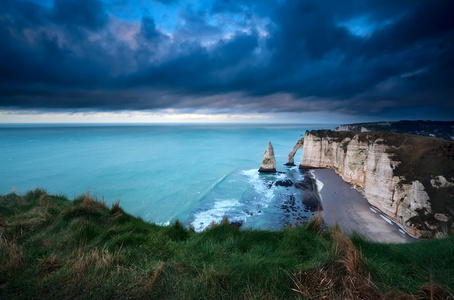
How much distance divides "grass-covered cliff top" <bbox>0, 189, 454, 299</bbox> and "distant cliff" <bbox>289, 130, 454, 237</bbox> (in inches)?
503

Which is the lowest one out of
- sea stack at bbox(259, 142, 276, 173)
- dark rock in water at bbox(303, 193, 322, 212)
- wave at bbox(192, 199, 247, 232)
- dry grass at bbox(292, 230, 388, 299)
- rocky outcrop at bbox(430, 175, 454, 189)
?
wave at bbox(192, 199, 247, 232)

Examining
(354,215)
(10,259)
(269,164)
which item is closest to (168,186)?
(269,164)

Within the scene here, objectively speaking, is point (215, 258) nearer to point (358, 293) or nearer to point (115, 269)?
point (115, 269)

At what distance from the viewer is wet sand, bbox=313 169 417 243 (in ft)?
54.5

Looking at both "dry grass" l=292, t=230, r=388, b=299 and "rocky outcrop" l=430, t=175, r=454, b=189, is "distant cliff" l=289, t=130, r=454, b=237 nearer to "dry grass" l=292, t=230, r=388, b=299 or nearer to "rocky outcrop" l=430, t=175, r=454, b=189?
"rocky outcrop" l=430, t=175, r=454, b=189

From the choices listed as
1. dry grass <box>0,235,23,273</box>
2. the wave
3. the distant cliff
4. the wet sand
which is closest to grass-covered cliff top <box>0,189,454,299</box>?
dry grass <box>0,235,23,273</box>

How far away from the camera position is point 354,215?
20859mm

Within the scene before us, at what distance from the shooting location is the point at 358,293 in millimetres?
2523

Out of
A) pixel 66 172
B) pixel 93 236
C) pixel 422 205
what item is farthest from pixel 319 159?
pixel 66 172

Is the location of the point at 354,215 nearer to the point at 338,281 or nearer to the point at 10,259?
the point at 338,281

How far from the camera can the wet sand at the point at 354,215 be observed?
54.5 ft

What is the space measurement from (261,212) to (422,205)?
14.6 m

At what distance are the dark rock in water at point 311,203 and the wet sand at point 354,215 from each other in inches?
33.4

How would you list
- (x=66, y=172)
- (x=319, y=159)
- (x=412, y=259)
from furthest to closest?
(x=319, y=159) < (x=66, y=172) < (x=412, y=259)
